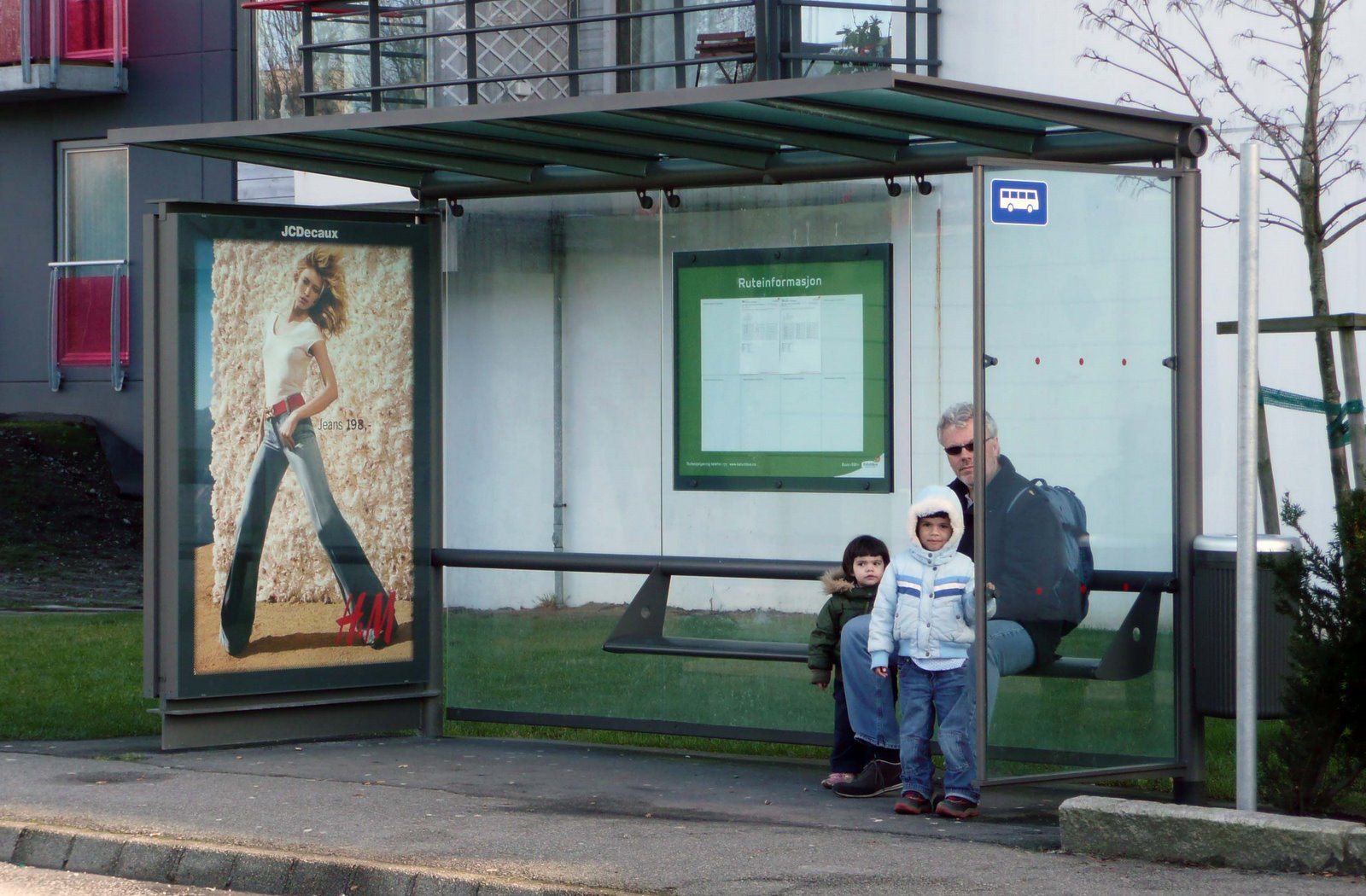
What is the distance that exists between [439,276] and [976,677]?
3.80 m

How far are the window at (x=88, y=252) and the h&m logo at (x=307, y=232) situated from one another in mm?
13337

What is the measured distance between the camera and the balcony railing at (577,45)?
14539mm

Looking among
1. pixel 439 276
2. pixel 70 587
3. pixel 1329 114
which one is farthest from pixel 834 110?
pixel 70 587

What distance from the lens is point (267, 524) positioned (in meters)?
9.05

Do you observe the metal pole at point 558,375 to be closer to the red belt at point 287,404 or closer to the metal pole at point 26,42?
the red belt at point 287,404

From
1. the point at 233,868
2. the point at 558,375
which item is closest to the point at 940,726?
the point at 233,868

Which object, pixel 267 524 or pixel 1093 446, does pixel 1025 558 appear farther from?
pixel 267 524

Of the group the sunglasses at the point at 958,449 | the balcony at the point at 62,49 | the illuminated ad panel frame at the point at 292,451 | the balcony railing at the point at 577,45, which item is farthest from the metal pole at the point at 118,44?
the sunglasses at the point at 958,449

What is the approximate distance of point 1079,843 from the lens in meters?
6.50

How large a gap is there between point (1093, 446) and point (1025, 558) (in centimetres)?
56

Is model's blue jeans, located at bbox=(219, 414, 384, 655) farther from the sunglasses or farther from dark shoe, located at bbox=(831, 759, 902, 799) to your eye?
the sunglasses

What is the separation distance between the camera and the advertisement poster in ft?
29.1

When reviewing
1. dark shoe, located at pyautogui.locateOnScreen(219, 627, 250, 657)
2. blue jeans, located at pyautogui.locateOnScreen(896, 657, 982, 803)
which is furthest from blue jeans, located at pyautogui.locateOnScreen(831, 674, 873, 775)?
dark shoe, located at pyautogui.locateOnScreen(219, 627, 250, 657)

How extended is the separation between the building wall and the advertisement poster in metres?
11.9
